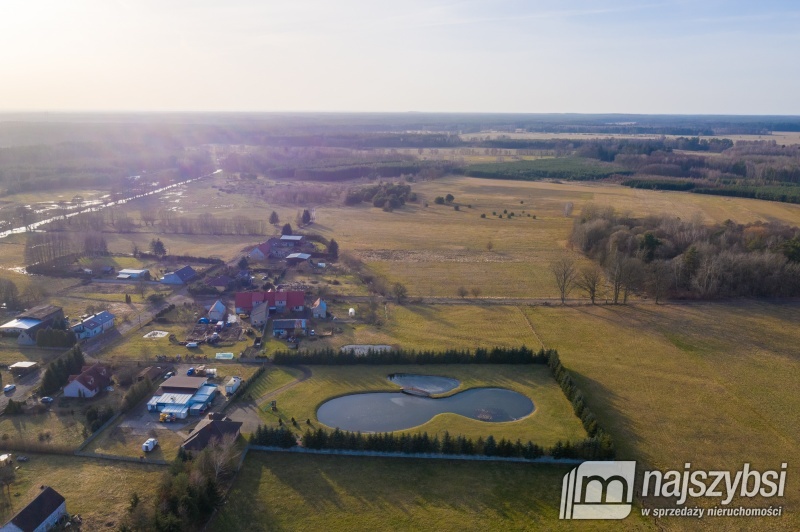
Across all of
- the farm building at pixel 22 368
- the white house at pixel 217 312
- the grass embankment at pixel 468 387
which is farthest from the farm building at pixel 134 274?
the grass embankment at pixel 468 387

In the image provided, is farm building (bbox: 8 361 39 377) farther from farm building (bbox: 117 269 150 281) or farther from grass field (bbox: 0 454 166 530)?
farm building (bbox: 117 269 150 281)

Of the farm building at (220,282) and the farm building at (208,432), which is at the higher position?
the farm building at (220,282)

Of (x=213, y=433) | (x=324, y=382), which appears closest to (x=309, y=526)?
(x=213, y=433)

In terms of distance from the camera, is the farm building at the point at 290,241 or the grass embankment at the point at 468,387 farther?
the farm building at the point at 290,241

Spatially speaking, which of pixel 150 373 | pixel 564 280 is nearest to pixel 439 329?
pixel 564 280

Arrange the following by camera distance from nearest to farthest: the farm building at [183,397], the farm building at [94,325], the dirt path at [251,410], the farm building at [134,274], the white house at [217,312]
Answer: the dirt path at [251,410] < the farm building at [183,397] < the farm building at [94,325] < the white house at [217,312] < the farm building at [134,274]

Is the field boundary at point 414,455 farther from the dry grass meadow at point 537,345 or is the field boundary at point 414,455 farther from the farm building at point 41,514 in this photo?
the farm building at point 41,514
